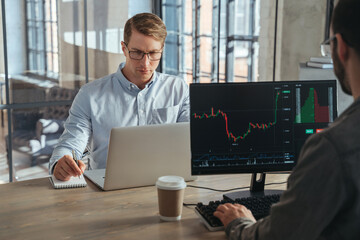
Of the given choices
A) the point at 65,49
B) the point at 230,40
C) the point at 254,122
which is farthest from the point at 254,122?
the point at 230,40

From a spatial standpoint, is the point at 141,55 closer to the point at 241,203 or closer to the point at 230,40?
the point at 241,203

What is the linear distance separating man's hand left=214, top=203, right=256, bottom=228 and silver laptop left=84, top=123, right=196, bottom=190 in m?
0.42

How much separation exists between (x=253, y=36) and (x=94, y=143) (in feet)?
9.74

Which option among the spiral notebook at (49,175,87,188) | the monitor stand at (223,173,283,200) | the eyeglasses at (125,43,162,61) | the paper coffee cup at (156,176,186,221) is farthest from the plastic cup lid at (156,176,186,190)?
the eyeglasses at (125,43,162,61)

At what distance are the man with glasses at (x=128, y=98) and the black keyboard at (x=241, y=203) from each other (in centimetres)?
92

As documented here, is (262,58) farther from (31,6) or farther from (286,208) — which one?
(286,208)

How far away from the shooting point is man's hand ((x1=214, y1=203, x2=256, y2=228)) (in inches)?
61.5

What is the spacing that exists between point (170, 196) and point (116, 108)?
104 cm

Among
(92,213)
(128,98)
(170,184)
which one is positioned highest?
(128,98)

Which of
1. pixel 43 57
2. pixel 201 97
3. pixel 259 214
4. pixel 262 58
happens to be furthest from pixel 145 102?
pixel 262 58

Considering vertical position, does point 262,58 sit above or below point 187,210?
above

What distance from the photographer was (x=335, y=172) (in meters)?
1.07

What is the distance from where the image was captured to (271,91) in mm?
1870

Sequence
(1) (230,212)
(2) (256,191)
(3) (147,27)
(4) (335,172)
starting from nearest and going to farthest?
(4) (335,172) < (1) (230,212) < (2) (256,191) < (3) (147,27)
